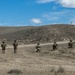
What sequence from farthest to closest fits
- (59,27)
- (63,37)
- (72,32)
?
(59,27)
(72,32)
(63,37)

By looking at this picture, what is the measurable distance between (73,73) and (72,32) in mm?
70906

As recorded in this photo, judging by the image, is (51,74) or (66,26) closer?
(51,74)

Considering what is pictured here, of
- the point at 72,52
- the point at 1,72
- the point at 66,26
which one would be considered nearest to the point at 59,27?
the point at 66,26

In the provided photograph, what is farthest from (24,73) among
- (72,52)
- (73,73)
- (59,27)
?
(59,27)

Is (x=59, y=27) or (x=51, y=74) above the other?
(x=59, y=27)

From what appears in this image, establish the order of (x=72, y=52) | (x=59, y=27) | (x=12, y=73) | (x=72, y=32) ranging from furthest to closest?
(x=59, y=27)
(x=72, y=32)
(x=72, y=52)
(x=12, y=73)

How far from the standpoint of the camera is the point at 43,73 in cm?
2458

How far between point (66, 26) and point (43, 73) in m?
80.3

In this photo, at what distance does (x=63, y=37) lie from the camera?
3494 inches

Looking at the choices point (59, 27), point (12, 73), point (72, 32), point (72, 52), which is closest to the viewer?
point (12, 73)

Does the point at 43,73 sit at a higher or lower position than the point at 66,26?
lower

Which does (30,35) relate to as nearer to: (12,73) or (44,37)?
(44,37)

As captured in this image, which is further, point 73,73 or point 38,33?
point 38,33

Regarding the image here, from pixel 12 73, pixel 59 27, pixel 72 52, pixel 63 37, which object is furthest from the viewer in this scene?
pixel 59 27
